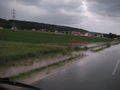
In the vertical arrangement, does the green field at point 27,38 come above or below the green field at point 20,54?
below

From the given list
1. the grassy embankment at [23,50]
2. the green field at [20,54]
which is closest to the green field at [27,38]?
the grassy embankment at [23,50]

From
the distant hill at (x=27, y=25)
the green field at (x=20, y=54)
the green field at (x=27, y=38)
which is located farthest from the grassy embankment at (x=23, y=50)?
the distant hill at (x=27, y=25)

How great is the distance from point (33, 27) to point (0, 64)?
117509 millimetres

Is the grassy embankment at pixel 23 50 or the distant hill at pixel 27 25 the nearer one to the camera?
the grassy embankment at pixel 23 50

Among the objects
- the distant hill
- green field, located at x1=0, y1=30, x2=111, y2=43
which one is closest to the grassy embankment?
green field, located at x1=0, y1=30, x2=111, y2=43

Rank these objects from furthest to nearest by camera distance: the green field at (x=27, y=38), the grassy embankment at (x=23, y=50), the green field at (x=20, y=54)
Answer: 1. the green field at (x=27, y=38)
2. the grassy embankment at (x=23, y=50)
3. the green field at (x=20, y=54)

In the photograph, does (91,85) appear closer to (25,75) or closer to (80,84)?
(80,84)

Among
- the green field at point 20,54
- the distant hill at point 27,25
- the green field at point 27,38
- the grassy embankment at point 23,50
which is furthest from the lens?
the distant hill at point 27,25

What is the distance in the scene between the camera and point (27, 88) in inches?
163

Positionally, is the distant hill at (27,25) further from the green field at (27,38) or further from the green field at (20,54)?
the green field at (20,54)

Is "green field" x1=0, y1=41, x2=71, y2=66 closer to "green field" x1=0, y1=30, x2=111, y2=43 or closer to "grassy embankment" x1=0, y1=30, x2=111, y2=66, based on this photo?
"grassy embankment" x1=0, y1=30, x2=111, y2=66

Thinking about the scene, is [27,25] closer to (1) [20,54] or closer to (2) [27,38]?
(2) [27,38]

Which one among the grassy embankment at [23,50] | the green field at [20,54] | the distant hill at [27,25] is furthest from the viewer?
the distant hill at [27,25]

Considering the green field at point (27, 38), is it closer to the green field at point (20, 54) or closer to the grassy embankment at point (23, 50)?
the grassy embankment at point (23, 50)
